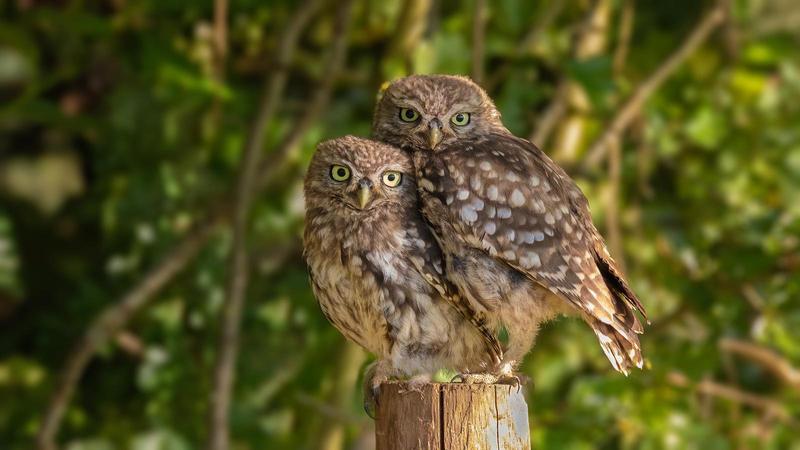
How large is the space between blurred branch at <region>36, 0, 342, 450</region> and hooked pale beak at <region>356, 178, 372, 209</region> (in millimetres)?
1982

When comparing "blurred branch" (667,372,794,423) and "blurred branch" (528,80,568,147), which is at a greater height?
"blurred branch" (528,80,568,147)

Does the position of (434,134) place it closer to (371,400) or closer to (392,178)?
(392,178)

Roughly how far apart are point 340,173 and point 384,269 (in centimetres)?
22

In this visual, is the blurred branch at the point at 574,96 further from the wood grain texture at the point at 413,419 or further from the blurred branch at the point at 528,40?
the wood grain texture at the point at 413,419

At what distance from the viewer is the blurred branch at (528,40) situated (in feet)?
14.9

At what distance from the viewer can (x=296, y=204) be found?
482cm

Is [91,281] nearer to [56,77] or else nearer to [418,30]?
[56,77]

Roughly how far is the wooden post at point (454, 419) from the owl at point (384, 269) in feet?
0.62

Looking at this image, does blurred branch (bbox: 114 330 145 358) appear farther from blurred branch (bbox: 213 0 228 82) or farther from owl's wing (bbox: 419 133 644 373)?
owl's wing (bbox: 419 133 644 373)

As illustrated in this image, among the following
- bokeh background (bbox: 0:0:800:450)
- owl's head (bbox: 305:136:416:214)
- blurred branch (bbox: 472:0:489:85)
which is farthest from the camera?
bokeh background (bbox: 0:0:800:450)

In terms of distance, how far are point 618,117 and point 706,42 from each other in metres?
0.93

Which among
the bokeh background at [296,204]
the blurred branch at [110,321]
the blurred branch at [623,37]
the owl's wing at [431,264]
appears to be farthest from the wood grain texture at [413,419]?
the blurred branch at [623,37]

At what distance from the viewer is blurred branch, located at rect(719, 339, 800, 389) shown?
477 centimetres

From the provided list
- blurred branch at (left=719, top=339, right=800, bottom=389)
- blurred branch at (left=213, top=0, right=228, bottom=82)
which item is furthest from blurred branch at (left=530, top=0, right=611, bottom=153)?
blurred branch at (left=213, top=0, right=228, bottom=82)
